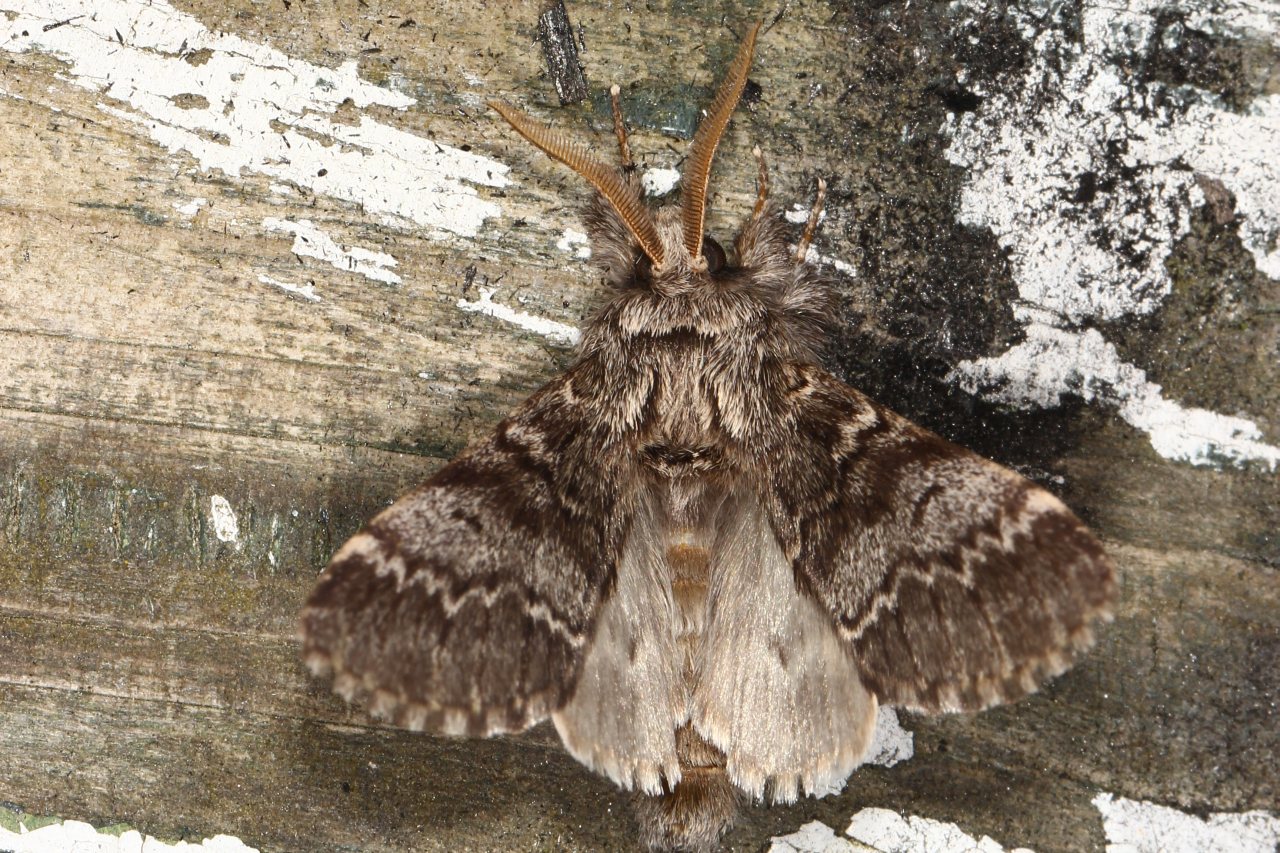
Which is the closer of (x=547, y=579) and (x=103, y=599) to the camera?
(x=547, y=579)

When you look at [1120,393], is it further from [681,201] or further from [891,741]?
[681,201]

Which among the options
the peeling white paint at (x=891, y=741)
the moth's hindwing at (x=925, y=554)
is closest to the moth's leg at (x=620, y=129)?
the moth's hindwing at (x=925, y=554)

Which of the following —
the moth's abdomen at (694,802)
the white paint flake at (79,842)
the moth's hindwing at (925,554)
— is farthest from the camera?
the white paint flake at (79,842)

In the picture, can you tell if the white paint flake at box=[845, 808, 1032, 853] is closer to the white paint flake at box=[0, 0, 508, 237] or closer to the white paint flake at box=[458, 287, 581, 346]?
the white paint flake at box=[458, 287, 581, 346]

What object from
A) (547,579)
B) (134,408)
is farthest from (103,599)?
(547,579)

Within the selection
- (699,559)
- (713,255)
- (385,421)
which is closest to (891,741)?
(699,559)

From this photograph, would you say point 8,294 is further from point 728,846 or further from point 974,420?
point 974,420

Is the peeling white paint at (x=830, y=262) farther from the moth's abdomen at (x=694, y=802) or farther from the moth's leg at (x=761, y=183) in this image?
the moth's abdomen at (x=694, y=802)
